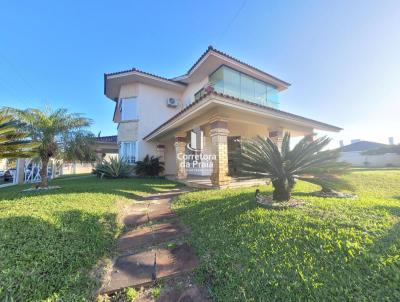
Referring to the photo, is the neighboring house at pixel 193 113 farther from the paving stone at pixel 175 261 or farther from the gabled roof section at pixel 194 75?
the paving stone at pixel 175 261

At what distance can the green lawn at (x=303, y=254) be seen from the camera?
1.81 meters

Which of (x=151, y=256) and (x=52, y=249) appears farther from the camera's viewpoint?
(x=151, y=256)

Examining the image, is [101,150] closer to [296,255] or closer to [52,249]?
[52,249]

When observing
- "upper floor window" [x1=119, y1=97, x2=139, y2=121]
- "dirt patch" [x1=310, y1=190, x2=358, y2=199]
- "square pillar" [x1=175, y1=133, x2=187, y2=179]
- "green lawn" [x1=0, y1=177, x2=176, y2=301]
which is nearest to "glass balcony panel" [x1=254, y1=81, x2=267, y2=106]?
"square pillar" [x1=175, y1=133, x2=187, y2=179]

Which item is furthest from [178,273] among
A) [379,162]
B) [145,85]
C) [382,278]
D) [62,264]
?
[379,162]

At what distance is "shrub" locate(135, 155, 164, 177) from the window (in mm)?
1162

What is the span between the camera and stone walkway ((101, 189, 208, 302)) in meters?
2.31

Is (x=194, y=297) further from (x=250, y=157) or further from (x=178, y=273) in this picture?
(x=250, y=157)

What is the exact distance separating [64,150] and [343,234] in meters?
10.7

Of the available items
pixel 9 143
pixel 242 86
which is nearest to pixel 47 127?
pixel 9 143

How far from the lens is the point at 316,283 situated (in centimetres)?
186

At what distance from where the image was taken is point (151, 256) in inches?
115

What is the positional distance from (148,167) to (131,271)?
10.7 m

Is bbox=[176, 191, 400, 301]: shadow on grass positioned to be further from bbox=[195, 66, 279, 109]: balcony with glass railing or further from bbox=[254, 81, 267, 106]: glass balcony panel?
bbox=[254, 81, 267, 106]: glass balcony panel
